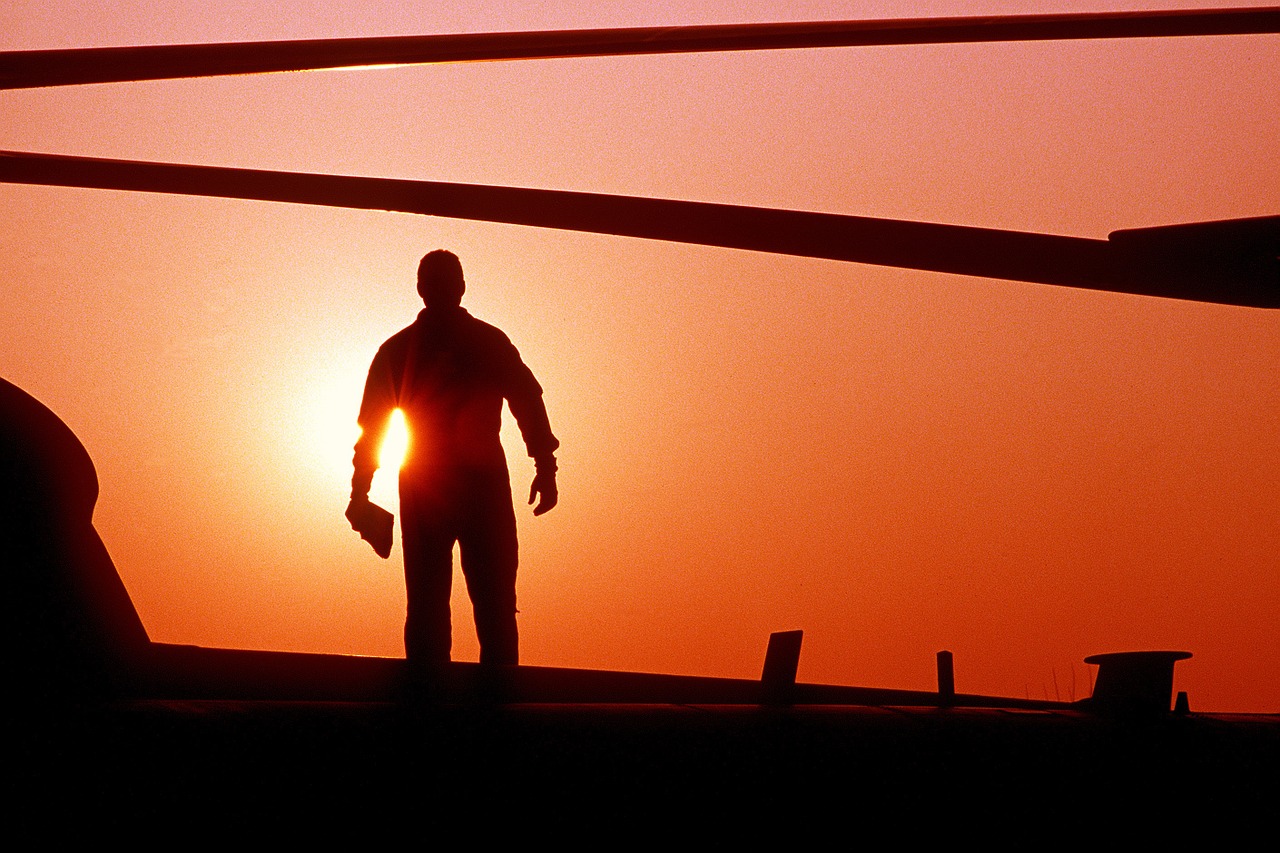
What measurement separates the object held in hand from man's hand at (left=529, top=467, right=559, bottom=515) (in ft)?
2.52

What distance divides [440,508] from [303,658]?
182 cm

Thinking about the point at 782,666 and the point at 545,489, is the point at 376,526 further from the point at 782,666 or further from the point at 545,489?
the point at 782,666

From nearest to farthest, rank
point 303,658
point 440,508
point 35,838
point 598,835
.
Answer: point 35,838, point 598,835, point 303,658, point 440,508

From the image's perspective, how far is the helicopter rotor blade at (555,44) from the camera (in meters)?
1.56

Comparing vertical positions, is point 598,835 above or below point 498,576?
below

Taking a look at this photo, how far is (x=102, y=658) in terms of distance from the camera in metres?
0.95

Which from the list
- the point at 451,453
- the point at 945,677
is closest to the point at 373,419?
the point at 451,453

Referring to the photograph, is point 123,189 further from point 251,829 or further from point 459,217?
point 251,829

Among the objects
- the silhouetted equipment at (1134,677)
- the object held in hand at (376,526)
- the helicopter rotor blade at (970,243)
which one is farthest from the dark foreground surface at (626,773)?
the object held in hand at (376,526)

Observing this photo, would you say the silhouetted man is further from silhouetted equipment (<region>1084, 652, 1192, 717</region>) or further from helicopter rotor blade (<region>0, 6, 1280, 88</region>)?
helicopter rotor blade (<region>0, 6, 1280, 88</region>)

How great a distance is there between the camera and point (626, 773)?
114 centimetres

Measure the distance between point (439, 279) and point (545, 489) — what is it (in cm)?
91

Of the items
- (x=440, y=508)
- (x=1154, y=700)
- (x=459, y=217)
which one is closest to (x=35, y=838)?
(x=459, y=217)

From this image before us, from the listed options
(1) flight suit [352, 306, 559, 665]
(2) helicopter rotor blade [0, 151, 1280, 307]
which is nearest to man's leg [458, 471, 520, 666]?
(1) flight suit [352, 306, 559, 665]
